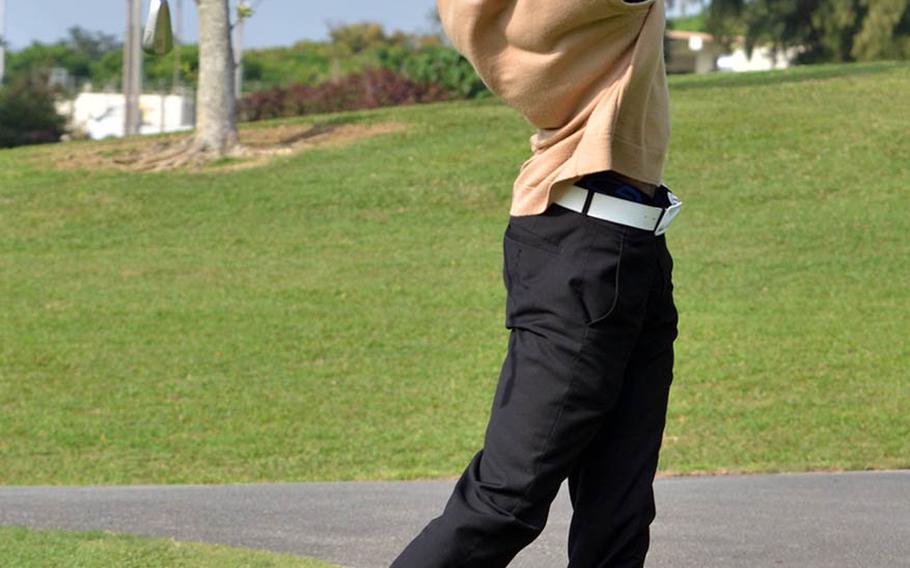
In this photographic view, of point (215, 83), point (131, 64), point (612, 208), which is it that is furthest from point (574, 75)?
point (131, 64)

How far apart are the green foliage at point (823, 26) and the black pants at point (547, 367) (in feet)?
120

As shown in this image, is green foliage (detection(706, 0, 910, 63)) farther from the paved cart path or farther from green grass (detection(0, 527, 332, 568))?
green grass (detection(0, 527, 332, 568))

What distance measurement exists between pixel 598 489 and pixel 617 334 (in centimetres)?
45

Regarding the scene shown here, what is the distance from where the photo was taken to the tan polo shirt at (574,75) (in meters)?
3.18

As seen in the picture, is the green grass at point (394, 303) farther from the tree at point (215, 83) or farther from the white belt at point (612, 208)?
the white belt at point (612, 208)

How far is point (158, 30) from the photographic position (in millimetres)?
3662

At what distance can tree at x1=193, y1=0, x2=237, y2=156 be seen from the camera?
55.6 ft

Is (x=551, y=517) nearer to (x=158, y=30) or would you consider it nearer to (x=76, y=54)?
(x=158, y=30)

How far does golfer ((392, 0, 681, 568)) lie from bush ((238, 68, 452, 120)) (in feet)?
77.4

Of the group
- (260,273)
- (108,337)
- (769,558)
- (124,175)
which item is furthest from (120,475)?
(124,175)

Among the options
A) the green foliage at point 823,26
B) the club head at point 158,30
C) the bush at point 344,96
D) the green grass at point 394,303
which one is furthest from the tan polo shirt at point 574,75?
the green foliage at point 823,26

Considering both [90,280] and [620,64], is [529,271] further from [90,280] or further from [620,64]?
[90,280]

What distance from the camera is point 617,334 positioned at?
10.6ft

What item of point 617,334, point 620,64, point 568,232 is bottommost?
point 617,334
